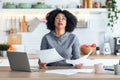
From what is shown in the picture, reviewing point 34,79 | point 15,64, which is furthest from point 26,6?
point 34,79

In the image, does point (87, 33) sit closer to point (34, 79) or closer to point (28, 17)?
point (28, 17)

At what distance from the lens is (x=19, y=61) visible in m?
2.65

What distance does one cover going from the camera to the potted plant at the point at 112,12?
530cm

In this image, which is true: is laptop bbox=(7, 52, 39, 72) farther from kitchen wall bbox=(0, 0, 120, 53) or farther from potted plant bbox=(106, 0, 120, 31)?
potted plant bbox=(106, 0, 120, 31)

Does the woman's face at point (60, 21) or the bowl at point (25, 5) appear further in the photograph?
the bowl at point (25, 5)

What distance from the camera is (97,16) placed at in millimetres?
5500

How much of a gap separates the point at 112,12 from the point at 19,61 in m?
3.06

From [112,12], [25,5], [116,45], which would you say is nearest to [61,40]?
[25,5]

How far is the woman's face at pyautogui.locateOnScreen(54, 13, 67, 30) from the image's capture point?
3.50 m

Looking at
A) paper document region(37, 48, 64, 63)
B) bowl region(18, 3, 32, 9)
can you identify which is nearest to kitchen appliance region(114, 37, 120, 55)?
bowl region(18, 3, 32, 9)

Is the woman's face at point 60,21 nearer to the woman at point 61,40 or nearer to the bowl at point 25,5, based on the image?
the woman at point 61,40

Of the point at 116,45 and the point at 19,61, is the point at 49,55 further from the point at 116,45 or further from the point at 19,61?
the point at 116,45

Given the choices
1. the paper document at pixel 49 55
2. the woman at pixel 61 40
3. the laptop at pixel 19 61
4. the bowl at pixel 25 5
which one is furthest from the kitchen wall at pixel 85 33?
the laptop at pixel 19 61

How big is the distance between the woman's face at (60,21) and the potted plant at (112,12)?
191 centimetres
